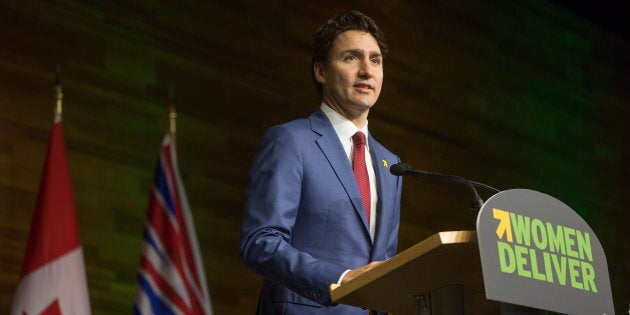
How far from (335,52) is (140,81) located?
84.3 inches

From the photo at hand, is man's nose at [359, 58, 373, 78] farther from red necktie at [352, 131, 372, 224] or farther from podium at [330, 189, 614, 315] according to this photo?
podium at [330, 189, 614, 315]

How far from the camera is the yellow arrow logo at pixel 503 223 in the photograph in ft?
6.01

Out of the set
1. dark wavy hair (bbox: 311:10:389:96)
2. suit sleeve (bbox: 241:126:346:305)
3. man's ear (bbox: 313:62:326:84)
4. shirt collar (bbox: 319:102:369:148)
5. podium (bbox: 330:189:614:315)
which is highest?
dark wavy hair (bbox: 311:10:389:96)

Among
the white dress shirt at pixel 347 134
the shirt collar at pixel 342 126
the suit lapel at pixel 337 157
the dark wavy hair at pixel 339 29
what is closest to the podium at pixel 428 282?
the suit lapel at pixel 337 157

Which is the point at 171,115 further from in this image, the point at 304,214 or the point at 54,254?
the point at 304,214

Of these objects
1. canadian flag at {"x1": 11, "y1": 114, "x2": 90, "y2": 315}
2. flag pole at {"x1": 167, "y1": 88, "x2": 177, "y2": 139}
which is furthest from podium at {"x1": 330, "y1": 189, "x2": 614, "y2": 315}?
flag pole at {"x1": 167, "y1": 88, "x2": 177, "y2": 139}

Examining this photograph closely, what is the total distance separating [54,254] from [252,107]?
1476 millimetres

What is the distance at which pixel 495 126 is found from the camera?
605cm

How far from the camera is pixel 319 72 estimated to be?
9.18 ft

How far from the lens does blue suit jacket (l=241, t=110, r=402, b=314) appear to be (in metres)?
2.32

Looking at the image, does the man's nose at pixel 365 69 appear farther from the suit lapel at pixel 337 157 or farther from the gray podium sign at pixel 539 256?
the gray podium sign at pixel 539 256

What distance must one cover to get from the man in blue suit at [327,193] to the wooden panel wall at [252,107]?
196cm

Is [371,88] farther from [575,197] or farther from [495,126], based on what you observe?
[575,197]

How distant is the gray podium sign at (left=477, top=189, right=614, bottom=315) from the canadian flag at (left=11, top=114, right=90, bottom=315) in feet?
7.56
